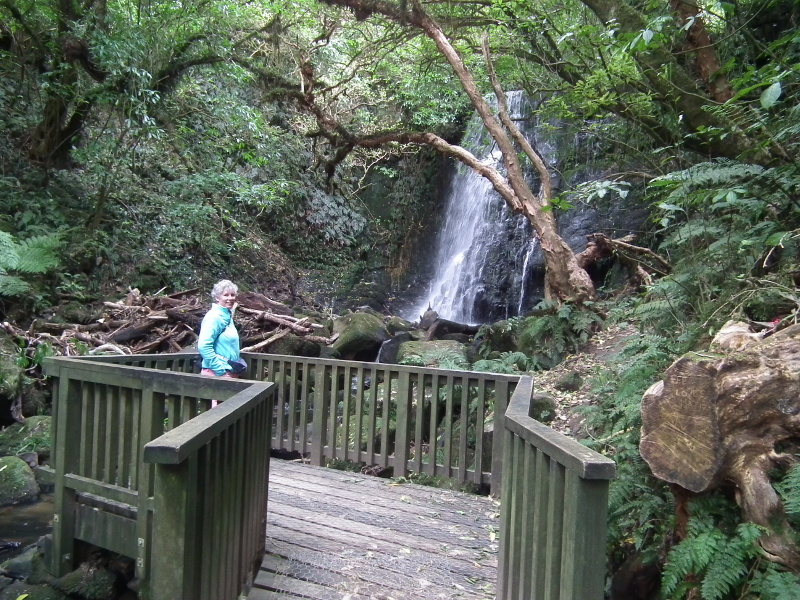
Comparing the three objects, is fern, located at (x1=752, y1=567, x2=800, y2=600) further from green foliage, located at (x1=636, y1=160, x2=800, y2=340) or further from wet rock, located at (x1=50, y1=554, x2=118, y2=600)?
wet rock, located at (x1=50, y1=554, x2=118, y2=600)

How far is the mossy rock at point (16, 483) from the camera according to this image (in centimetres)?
612

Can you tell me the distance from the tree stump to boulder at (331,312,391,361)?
827cm

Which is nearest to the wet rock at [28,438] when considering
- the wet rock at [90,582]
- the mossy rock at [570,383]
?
the wet rock at [90,582]

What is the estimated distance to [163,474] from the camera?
7.39 ft

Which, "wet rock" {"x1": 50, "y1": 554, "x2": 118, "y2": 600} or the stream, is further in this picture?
the stream

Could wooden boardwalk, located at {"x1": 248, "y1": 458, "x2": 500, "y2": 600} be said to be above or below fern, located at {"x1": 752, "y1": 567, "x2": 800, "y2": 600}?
below

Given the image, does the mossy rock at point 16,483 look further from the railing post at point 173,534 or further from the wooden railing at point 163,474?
the railing post at point 173,534

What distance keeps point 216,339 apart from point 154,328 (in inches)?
208

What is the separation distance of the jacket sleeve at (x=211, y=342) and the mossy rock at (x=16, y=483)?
306 centimetres

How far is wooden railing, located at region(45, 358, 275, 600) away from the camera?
7.66 ft

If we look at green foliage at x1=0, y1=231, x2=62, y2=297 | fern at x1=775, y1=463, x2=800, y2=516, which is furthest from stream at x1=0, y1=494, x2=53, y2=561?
fern at x1=775, y1=463, x2=800, y2=516

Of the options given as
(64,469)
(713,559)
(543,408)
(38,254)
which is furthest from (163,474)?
(38,254)

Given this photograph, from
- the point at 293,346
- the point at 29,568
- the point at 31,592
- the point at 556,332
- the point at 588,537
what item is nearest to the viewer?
the point at 588,537

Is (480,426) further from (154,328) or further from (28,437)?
(154,328)
